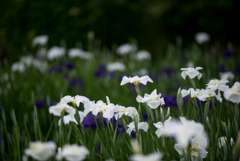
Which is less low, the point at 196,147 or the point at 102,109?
the point at 102,109

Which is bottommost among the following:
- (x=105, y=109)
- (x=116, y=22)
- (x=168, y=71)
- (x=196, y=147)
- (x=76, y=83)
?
(x=196, y=147)

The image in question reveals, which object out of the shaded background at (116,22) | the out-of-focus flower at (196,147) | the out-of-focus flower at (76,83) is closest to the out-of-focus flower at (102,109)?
the out-of-focus flower at (196,147)

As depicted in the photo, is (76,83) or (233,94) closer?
(233,94)

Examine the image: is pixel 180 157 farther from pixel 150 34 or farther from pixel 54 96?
pixel 150 34

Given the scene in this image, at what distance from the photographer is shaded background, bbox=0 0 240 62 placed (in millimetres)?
5195

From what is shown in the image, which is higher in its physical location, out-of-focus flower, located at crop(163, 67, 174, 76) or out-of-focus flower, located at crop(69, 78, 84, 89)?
out-of-focus flower, located at crop(163, 67, 174, 76)

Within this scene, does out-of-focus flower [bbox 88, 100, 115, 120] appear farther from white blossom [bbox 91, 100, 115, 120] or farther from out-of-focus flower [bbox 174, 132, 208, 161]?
out-of-focus flower [bbox 174, 132, 208, 161]

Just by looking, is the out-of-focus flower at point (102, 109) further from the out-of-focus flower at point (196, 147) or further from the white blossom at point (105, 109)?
the out-of-focus flower at point (196, 147)

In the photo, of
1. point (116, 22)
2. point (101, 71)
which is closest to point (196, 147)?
point (101, 71)

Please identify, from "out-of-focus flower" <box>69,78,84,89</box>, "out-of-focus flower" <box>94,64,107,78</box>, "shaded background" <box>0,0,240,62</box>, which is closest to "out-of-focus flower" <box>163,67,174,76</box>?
"out-of-focus flower" <box>94,64,107,78</box>

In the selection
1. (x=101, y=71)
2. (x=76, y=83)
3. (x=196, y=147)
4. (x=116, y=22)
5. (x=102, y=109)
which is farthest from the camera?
(x=116, y=22)

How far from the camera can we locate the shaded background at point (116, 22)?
5.20 meters

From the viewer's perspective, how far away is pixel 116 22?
20.3 ft

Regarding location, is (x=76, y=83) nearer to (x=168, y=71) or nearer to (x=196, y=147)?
(x=168, y=71)
